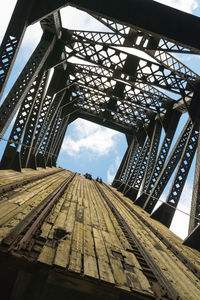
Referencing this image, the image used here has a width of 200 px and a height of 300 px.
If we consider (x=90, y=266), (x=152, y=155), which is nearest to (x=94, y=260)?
(x=90, y=266)

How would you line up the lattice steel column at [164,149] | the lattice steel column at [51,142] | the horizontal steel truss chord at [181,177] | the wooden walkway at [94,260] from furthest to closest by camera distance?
1. the lattice steel column at [51,142]
2. the lattice steel column at [164,149]
3. the horizontal steel truss chord at [181,177]
4. the wooden walkway at [94,260]

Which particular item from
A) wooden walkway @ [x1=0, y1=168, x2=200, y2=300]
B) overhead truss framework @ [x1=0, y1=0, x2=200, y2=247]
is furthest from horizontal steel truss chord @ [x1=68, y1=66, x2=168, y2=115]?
wooden walkway @ [x1=0, y1=168, x2=200, y2=300]

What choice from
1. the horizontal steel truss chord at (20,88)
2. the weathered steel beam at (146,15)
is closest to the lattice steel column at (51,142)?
the horizontal steel truss chord at (20,88)

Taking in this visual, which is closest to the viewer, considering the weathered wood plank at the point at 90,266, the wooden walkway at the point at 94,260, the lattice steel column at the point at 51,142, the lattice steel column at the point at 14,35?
the wooden walkway at the point at 94,260

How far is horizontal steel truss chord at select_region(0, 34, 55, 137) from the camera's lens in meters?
8.08

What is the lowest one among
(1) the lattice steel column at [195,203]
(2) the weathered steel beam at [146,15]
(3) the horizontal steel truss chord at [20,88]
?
(1) the lattice steel column at [195,203]

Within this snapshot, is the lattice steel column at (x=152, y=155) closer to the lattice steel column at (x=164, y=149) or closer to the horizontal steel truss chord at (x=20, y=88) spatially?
the lattice steel column at (x=164, y=149)

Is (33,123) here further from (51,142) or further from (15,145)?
(51,142)

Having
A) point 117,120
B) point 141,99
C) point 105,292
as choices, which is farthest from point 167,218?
point 117,120

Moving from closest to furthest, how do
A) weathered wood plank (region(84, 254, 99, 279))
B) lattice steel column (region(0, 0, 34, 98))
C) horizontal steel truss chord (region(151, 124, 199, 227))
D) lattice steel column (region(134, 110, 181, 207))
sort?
weathered wood plank (region(84, 254, 99, 279))
lattice steel column (region(0, 0, 34, 98))
horizontal steel truss chord (region(151, 124, 199, 227))
lattice steel column (region(134, 110, 181, 207))

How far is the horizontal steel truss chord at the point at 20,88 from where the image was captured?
808 centimetres

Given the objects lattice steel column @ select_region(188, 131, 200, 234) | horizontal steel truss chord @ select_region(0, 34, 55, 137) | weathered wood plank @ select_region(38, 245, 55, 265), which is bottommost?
weathered wood plank @ select_region(38, 245, 55, 265)

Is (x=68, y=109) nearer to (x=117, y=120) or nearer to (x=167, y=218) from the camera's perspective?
(x=117, y=120)

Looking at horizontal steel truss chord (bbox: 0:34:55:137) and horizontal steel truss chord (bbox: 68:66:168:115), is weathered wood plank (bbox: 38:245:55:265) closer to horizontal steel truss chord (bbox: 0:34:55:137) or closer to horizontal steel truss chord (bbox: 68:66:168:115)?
horizontal steel truss chord (bbox: 0:34:55:137)
